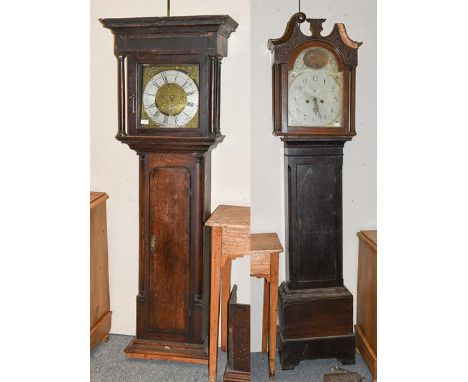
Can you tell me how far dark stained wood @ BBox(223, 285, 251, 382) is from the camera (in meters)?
1.09

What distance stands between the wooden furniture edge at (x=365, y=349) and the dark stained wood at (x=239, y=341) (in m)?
0.25

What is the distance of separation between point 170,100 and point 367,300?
968 mm

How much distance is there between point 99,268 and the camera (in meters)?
1.64

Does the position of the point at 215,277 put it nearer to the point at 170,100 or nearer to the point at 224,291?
the point at 224,291

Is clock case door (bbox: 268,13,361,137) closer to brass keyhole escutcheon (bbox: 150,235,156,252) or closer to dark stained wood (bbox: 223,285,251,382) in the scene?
dark stained wood (bbox: 223,285,251,382)

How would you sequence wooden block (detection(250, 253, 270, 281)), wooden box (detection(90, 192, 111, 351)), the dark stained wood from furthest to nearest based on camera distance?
wooden box (detection(90, 192, 111, 351)), the dark stained wood, wooden block (detection(250, 253, 270, 281))

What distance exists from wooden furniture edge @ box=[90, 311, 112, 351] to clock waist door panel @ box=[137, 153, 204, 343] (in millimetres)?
117

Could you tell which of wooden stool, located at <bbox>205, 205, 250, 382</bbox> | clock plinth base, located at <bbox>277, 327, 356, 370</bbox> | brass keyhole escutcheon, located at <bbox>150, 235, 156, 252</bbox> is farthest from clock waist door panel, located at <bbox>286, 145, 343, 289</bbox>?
brass keyhole escutcheon, located at <bbox>150, 235, 156, 252</bbox>

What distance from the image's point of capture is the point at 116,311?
5.64 ft

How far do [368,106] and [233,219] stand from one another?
0.67 metres

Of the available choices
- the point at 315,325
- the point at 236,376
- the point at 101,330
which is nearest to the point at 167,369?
the point at 101,330
